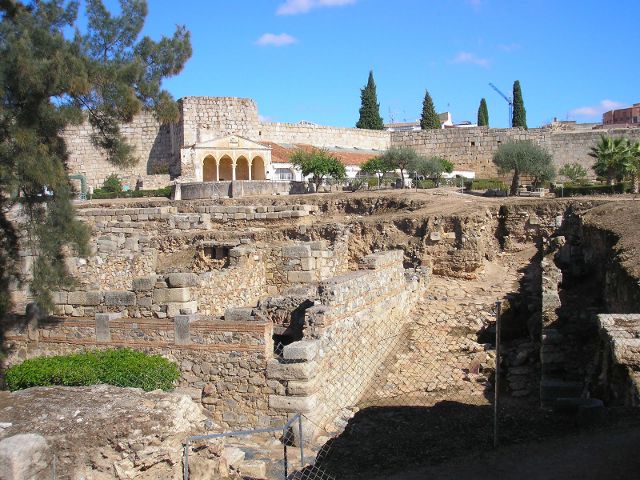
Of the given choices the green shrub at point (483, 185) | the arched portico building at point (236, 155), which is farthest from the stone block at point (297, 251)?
the arched portico building at point (236, 155)

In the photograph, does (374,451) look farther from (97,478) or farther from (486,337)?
(486,337)

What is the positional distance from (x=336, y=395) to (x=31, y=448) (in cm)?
451

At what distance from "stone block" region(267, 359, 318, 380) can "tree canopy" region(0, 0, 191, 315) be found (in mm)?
4462

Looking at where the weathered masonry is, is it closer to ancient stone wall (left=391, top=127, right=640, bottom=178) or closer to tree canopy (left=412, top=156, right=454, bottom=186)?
ancient stone wall (left=391, top=127, right=640, bottom=178)

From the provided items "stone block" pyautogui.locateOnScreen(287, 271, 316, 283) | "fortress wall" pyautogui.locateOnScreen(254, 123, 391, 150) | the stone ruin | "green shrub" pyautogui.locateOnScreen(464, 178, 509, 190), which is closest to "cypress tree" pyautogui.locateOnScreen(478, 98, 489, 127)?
"fortress wall" pyautogui.locateOnScreen(254, 123, 391, 150)

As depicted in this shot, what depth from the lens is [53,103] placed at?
1277 cm

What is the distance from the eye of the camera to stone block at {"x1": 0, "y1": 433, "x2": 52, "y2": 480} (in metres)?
6.05

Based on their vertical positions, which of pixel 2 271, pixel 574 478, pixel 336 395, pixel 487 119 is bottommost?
pixel 336 395

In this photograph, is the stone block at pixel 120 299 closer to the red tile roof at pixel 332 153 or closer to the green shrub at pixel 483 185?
the green shrub at pixel 483 185

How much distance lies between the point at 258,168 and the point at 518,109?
24133mm

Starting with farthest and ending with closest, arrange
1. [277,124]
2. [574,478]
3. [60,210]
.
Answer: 1. [277,124]
2. [60,210]
3. [574,478]

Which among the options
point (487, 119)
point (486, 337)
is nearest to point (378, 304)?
point (486, 337)

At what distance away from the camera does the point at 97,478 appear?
673 cm

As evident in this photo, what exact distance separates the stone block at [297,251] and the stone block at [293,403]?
5992mm
